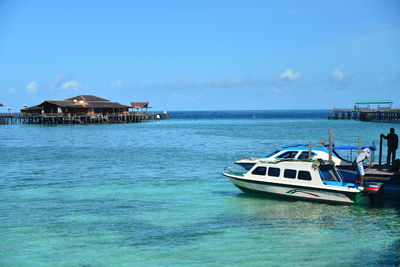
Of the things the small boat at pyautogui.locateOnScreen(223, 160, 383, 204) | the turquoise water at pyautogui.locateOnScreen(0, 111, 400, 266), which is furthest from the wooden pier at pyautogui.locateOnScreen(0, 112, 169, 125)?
the small boat at pyautogui.locateOnScreen(223, 160, 383, 204)

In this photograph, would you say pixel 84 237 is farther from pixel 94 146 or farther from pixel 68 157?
pixel 94 146

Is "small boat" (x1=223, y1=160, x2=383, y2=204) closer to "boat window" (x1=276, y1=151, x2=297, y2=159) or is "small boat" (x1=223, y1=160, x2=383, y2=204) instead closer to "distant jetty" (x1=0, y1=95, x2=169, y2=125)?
"boat window" (x1=276, y1=151, x2=297, y2=159)

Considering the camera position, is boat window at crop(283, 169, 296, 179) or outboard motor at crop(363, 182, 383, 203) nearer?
outboard motor at crop(363, 182, 383, 203)

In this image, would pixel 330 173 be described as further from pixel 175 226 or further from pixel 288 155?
pixel 175 226

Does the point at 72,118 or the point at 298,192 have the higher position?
the point at 72,118

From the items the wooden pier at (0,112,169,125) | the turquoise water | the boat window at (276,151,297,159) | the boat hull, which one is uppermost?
the wooden pier at (0,112,169,125)

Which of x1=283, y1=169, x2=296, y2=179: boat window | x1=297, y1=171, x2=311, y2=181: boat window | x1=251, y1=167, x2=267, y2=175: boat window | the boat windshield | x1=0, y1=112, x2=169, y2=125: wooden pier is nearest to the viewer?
x1=297, y1=171, x2=311, y2=181: boat window

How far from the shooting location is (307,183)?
20.9m

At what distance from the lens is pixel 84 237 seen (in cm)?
1656

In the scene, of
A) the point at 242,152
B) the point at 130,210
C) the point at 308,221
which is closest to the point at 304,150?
the point at 308,221

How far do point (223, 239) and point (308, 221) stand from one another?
417 centimetres

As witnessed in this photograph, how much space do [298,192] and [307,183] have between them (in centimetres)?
62

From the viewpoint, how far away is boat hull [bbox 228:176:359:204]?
2041 cm

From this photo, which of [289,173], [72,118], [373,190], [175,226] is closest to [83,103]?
[72,118]
